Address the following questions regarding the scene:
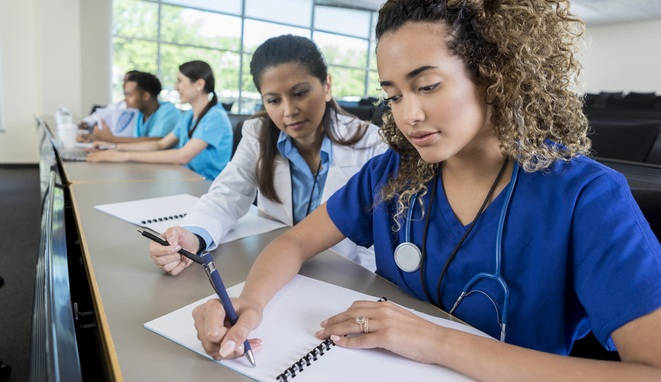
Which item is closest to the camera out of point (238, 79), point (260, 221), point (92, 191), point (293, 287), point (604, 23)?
point (293, 287)

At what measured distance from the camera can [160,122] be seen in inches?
130

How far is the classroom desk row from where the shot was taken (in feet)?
1.93

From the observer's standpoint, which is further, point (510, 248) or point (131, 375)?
point (510, 248)

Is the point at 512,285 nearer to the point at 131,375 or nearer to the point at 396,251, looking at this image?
the point at 396,251

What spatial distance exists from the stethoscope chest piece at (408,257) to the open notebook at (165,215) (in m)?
0.46

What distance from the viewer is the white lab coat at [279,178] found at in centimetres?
132

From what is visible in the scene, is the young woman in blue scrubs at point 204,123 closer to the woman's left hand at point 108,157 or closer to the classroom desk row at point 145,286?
the woman's left hand at point 108,157

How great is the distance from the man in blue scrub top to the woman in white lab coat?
1.97m

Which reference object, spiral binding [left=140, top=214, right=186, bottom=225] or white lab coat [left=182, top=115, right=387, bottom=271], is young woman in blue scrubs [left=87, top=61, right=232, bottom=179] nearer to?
white lab coat [left=182, top=115, right=387, bottom=271]

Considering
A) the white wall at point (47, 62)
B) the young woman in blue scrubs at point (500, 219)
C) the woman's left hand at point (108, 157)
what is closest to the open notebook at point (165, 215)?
the young woman in blue scrubs at point (500, 219)

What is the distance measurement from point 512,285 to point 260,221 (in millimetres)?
775

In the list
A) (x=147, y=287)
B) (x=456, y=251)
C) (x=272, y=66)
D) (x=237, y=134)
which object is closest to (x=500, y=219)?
(x=456, y=251)

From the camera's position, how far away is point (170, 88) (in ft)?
25.2

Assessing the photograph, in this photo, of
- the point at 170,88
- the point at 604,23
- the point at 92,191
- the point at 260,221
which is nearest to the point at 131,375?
the point at 260,221
